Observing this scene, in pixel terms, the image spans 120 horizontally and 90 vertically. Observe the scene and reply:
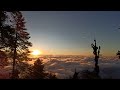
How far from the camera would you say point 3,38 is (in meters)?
23.9
